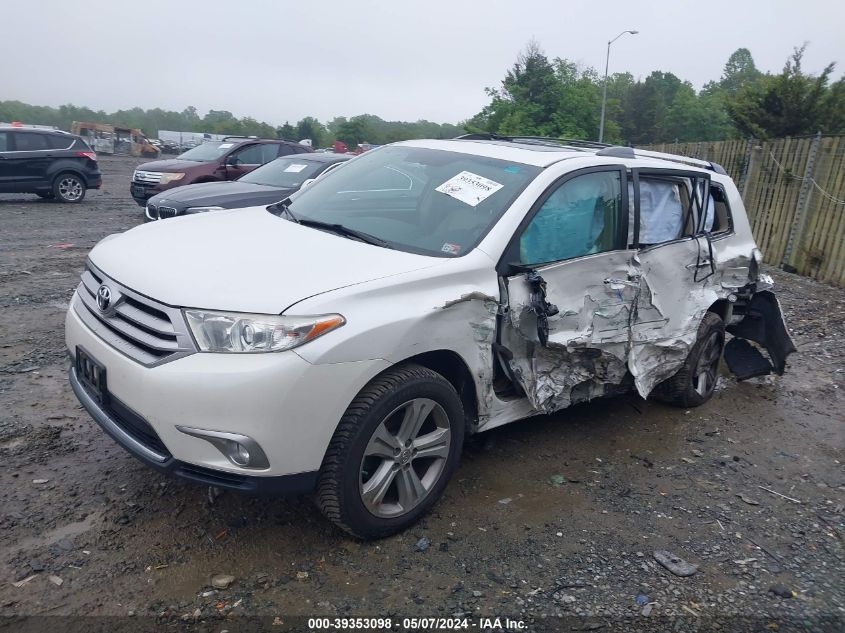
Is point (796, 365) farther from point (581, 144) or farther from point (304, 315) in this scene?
point (304, 315)

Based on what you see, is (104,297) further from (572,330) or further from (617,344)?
(617,344)

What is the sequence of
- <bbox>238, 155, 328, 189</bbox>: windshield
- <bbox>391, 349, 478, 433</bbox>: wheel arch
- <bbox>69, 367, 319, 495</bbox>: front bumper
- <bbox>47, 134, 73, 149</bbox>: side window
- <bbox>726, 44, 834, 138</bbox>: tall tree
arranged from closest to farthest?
<bbox>69, 367, 319, 495</bbox>: front bumper
<bbox>391, 349, 478, 433</bbox>: wheel arch
<bbox>238, 155, 328, 189</bbox>: windshield
<bbox>47, 134, 73, 149</bbox>: side window
<bbox>726, 44, 834, 138</bbox>: tall tree

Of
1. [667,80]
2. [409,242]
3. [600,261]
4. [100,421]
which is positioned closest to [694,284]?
[600,261]

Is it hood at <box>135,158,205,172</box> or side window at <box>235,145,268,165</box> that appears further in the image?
side window at <box>235,145,268,165</box>

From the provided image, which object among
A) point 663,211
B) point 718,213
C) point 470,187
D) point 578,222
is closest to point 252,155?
point 718,213

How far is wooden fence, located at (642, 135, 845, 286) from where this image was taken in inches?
401

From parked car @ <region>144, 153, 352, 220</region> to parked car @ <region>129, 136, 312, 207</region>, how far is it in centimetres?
302

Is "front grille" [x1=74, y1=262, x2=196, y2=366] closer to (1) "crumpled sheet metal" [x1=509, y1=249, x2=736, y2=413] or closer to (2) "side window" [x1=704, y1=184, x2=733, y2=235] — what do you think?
(1) "crumpled sheet metal" [x1=509, y1=249, x2=736, y2=413]

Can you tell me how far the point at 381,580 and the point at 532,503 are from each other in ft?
3.54

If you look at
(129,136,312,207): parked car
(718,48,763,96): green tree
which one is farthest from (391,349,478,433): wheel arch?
(718,48,763,96): green tree

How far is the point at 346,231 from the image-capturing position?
3.71 m

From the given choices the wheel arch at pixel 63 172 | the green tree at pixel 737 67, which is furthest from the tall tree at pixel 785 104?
the green tree at pixel 737 67

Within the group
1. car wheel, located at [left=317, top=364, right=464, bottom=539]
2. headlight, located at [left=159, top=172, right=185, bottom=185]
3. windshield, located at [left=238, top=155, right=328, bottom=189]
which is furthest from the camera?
headlight, located at [left=159, top=172, right=185, bottom=185]

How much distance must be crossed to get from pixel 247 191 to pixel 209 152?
5.54 metres
